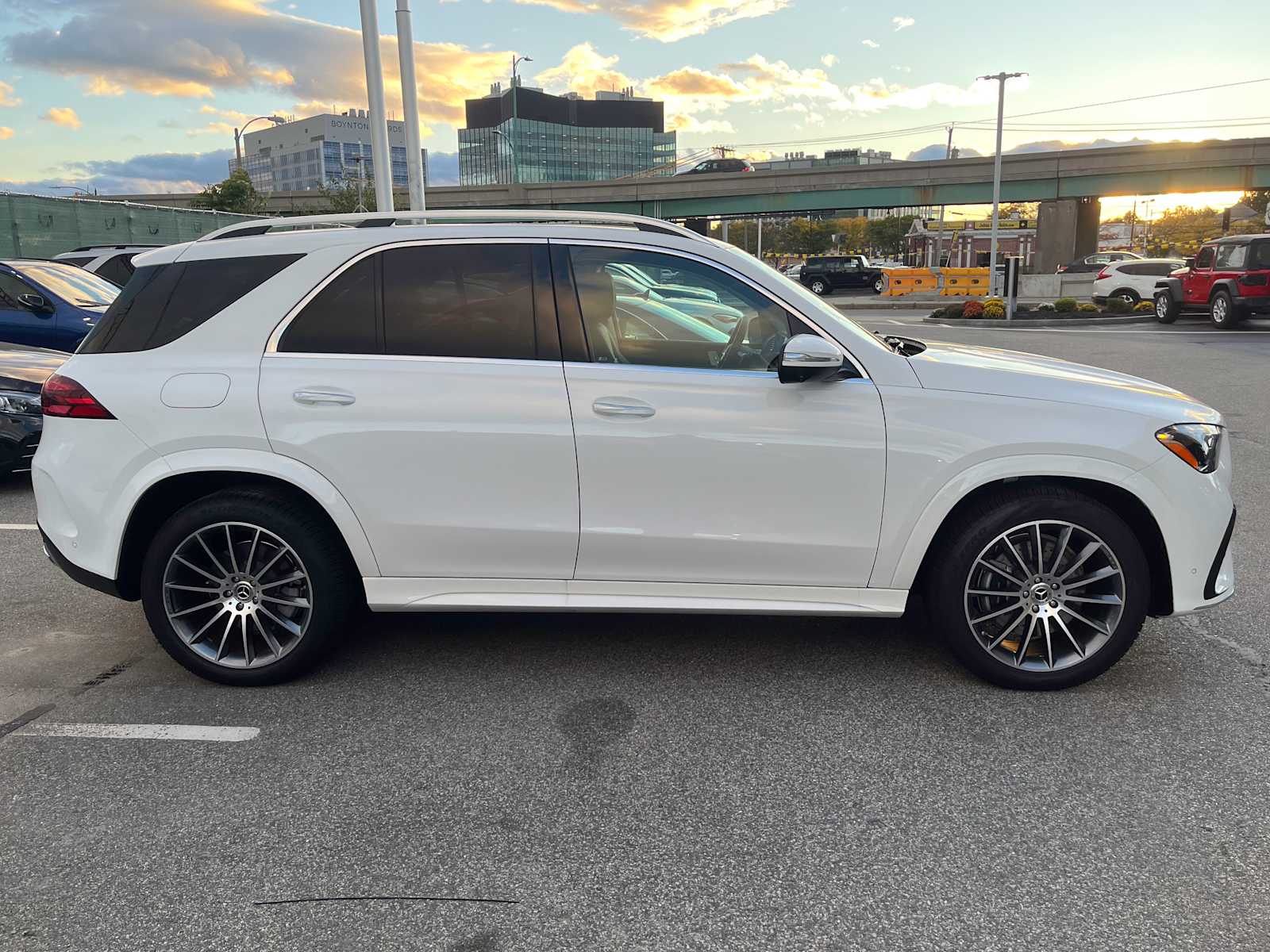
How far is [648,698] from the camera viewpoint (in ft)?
12.0

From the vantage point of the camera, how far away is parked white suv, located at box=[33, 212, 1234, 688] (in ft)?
11.4

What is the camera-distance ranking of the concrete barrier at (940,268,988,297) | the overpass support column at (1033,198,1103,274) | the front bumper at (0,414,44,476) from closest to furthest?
the front bumper at (0,414,44,476) < the concrete barrier at (940,268,988,297) < the overpass support column at (1033,198,1103,274)

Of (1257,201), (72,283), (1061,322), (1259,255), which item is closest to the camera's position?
(72,283)

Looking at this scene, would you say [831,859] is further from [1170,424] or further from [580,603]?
[1170,424]

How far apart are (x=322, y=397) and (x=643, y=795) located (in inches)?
75.3

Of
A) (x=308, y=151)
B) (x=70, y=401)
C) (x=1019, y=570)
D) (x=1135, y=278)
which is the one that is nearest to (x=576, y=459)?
(x=1019, y=570)

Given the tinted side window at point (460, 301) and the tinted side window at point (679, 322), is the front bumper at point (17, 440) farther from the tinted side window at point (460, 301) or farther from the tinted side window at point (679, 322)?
the tinted side window at point (679, 322)

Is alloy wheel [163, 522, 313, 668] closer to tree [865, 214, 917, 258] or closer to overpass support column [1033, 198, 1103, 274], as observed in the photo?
overpass support column [1033, 198, 1103, 274]

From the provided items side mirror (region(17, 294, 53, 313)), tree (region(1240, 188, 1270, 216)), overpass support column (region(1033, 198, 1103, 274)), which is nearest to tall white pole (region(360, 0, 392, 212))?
side mirror (region(17, 294, 53, 313))

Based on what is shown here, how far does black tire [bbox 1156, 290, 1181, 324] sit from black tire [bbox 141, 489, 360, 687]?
2290 centimetres

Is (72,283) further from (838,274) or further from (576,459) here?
(838,274)

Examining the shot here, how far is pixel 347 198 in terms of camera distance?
2151 inches

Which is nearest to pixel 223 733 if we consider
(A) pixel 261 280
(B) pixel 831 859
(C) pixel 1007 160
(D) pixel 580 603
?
(D) pixel 580 603

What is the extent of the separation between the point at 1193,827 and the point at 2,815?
3684mm
